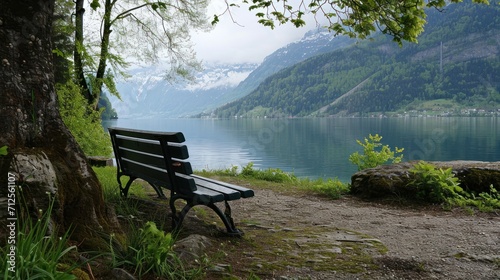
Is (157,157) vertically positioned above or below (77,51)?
below

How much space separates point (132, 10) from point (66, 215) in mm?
16439

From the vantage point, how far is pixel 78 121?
14.5 m

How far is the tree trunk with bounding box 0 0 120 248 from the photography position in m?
3.41

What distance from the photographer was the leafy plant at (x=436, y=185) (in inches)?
307

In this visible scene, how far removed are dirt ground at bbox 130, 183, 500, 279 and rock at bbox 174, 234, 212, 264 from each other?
111mm

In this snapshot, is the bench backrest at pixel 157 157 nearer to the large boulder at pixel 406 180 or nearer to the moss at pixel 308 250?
the moss at pixel 308 250

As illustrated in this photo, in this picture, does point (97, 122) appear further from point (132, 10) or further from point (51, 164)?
point (51, 164)

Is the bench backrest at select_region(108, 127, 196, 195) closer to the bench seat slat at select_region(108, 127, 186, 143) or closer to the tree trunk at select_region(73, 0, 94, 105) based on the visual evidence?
the bench seat slat at select_region(108, 127, 186, 143)

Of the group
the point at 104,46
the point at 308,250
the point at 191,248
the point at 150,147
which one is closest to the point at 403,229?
the point at 308,250

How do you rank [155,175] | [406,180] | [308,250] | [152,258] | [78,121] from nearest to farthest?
[152,258] < [308,250] < [155,175] < [406,180] < [78,121]

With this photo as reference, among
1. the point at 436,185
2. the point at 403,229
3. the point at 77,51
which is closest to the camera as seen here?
the point at 403,229

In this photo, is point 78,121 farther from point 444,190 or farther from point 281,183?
point 444,190

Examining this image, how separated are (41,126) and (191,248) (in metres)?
1.72

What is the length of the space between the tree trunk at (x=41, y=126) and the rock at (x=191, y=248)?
0.62 m
